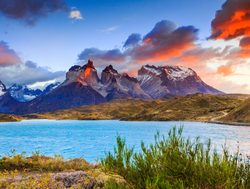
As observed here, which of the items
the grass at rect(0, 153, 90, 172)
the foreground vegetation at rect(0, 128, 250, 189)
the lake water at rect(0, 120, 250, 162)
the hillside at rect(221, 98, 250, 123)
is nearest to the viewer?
the foreground vegetation at rect(0, 128, 250, 189)

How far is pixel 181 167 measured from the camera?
953 centimetres

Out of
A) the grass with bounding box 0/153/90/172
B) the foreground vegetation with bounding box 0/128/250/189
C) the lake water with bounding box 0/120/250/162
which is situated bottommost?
the lake water with bounding box 0/120/250/162

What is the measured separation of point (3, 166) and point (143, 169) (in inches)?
696

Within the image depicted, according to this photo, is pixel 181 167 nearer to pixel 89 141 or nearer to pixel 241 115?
pixel 89 141

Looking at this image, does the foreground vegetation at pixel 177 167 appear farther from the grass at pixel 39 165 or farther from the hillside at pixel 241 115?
the hillside at pixel 241 115

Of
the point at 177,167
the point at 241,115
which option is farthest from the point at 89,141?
the point at 241,115

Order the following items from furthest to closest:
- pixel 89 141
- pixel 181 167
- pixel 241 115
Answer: pixel 241 115
pixel 89 141
pixel 181 167

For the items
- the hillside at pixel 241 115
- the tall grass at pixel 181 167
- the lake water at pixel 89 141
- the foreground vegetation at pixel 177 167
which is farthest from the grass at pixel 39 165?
the hillside at pixel 241 115

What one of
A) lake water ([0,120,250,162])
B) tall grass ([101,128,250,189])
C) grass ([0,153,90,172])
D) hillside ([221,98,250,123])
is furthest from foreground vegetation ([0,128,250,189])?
hillside ([221,98,250,123])

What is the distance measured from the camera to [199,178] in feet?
30.7

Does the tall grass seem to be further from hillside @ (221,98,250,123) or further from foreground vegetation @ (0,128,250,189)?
hillside @ (221,98,250,123)

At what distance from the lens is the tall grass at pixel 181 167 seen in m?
9.02

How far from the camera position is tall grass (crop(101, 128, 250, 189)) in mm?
9023

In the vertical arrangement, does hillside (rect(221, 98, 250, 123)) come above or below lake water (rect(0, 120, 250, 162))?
above
